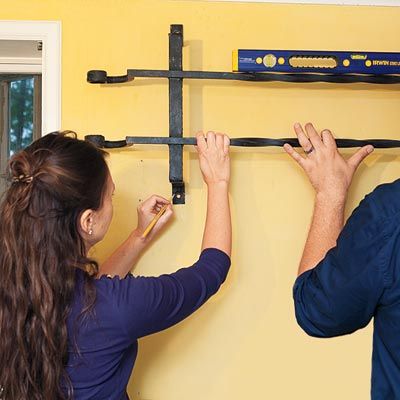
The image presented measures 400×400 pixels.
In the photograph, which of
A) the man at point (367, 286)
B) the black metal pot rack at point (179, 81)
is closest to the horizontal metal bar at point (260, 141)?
the black metal pot rack at point (179, 81)

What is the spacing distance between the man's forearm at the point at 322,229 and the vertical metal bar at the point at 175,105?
0.95 ft

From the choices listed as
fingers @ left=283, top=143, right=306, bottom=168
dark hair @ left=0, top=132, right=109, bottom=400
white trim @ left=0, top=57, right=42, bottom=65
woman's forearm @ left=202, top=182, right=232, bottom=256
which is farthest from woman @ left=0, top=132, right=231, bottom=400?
white trim @ left=0, top=57, right=42, bottom=65

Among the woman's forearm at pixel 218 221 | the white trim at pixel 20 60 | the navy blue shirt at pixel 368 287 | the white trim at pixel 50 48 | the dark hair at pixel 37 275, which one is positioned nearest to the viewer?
the navy blue shirt at pixel 368 287

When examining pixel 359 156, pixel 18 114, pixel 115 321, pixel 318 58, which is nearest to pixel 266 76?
pixel 318 58

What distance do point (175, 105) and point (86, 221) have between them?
0.35 m

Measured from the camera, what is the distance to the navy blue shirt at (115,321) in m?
0.95

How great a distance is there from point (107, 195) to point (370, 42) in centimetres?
69

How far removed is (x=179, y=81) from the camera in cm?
123

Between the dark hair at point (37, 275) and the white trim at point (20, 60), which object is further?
the white trim at point (20, 60)

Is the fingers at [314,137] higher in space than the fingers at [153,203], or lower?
higher

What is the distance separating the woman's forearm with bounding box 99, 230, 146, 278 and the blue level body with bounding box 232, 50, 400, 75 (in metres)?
0.40

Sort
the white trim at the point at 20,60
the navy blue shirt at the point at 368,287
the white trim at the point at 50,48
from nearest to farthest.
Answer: the navy blue shirt at the point at 368,287 → the white trim at the point at 50,48 → the white trim at the point at 20,60

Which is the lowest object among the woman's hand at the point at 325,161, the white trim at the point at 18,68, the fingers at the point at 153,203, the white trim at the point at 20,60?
the fingers at the point at 153,203

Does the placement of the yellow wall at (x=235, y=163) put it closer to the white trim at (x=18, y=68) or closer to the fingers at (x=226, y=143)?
the fingers at (x=226, y=143)
